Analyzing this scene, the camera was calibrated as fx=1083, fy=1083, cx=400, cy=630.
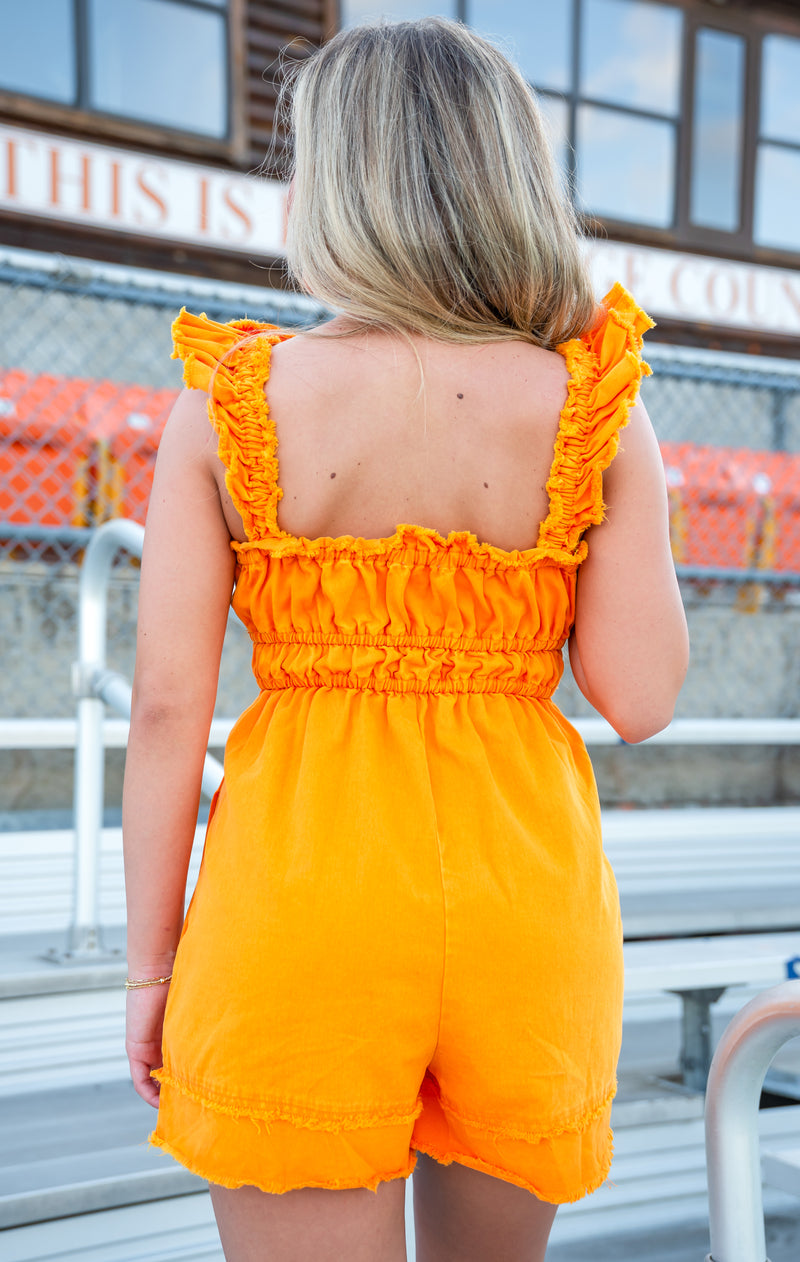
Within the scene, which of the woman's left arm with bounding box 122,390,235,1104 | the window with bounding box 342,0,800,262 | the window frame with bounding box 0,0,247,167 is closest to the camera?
the woman's left arm with bounding box 122,390,235,1104

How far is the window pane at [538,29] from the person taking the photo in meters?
7.40

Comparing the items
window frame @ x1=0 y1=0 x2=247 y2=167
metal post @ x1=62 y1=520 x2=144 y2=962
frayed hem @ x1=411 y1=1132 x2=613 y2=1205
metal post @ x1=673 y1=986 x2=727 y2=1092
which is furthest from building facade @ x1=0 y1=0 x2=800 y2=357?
frayed hem @ x1=411 y1=1132 x2=613 y2=1205

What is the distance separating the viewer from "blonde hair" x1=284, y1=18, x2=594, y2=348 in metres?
0.96

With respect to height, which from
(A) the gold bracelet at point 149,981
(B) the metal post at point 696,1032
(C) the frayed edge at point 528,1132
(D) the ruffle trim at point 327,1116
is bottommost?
(B) the metal post at point 696,1032

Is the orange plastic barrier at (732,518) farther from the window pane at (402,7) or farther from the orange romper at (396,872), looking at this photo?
the window pane at (402,7)

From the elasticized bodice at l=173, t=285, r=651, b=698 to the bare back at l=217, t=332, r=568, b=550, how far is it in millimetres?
20

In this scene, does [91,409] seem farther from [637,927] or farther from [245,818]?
[245,818]

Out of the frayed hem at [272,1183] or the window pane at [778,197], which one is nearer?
the frayed hem at [272,1183]

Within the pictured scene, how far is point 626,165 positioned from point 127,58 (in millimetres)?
3680

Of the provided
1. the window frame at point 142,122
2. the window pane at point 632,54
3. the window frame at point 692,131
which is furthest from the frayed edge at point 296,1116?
the window pane at point 632,54

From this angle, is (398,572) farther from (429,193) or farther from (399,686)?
(429,193)

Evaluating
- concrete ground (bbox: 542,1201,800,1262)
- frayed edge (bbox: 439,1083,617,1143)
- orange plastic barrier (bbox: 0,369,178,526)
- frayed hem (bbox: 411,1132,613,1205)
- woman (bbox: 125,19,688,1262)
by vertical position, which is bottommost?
concrete ground (bbox: 542,1201,800,1262)

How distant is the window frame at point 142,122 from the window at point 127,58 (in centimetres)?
1

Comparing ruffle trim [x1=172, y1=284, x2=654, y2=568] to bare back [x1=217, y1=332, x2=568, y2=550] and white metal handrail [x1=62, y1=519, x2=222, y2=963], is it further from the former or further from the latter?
white metal handrail [x1=62, y1=519, x2=222, y2=963]
